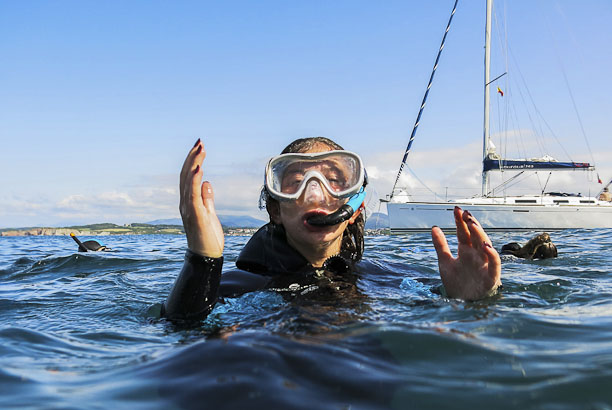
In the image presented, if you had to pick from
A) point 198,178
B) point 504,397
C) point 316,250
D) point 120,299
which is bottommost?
point 120,299

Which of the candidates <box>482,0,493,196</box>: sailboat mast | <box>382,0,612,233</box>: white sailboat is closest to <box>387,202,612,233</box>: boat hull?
<box>382,0,612,233</box>: white sailboat

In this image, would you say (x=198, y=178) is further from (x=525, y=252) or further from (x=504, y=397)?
(x=525, y=252)

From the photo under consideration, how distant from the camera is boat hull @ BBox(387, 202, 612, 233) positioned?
21188 millimetres

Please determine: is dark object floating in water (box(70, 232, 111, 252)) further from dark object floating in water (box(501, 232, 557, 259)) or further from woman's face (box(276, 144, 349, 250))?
dark object floating in water (box(501, 232, 557, 259))

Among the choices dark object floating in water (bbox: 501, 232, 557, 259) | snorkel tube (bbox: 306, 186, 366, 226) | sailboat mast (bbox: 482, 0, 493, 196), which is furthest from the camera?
sailboat mast (bbox: 482, 0, 493, 196)

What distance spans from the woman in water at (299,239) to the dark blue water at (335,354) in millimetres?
142

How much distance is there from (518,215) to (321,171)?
20.6m

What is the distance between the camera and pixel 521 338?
2053 millimetres

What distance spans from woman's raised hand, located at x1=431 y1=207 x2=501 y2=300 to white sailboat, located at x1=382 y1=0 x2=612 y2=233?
19269 millimetres

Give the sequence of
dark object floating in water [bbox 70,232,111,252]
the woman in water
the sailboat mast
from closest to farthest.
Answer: the woman in water
dark object floating in water [bbox 70,232,111,252]
the sailboat mast

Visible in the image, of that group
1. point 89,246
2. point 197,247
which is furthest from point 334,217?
point 89,246

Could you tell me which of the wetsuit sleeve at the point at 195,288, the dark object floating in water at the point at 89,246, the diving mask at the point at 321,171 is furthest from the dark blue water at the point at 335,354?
the dark object floating in water at the point at 89,246

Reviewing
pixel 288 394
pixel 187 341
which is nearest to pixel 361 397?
pixel 288 394

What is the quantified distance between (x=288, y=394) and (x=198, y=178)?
1.03 meters
